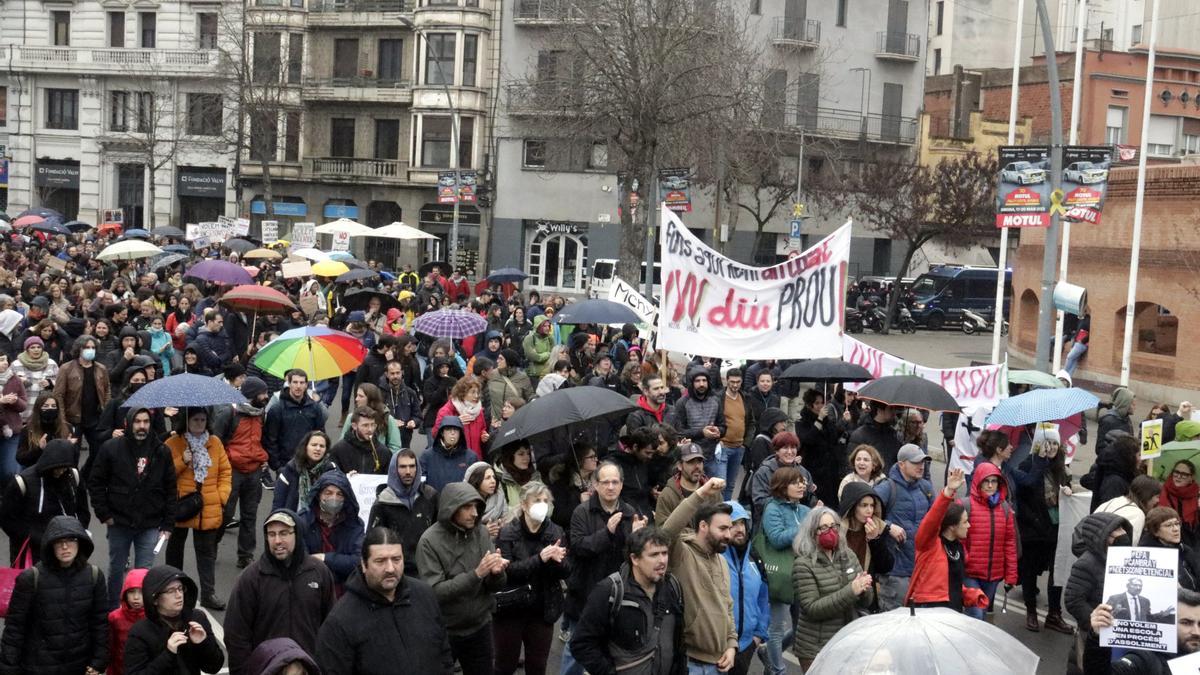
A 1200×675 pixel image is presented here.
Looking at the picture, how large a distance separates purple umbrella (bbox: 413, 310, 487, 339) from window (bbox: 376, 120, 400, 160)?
38336 mm

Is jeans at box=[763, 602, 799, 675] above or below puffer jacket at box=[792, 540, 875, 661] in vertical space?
below

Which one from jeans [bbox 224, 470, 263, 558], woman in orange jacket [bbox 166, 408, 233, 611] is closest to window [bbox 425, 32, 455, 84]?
jeans [bbox 224, 470, 263, 558]

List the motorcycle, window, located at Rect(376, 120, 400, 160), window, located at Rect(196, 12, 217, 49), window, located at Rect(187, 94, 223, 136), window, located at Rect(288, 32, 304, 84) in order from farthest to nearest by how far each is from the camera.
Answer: window, located at Rect(196, 12, 217, 49) → window, located at Rect(187, 94, 223, 136) → window, located at Rect(288, 32, 304, 84) → window, located at Rect(376, 120, 400, 160) → the motorcycle

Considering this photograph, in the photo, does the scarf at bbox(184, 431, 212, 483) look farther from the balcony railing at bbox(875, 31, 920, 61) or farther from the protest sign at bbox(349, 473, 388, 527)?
the balcony railing at bbox(875, 31, 920, 61)

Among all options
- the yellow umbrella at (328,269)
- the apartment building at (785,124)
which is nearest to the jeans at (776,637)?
the yellow umbrella at (328,269)

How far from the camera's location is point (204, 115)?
58.1 meters

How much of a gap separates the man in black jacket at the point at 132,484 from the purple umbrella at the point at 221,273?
40.8 feet

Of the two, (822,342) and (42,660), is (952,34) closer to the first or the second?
(822,342)

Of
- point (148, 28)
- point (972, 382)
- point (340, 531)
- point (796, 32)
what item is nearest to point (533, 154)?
point (796, 32)

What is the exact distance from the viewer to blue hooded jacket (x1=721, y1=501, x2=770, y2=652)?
7379 millimetres

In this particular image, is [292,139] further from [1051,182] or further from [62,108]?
[1051,182]

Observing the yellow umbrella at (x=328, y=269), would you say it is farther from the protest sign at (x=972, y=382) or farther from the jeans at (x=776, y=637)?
the jeans at (x=776, y=637)

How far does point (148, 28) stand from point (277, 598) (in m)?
56.8

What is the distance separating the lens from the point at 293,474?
906cm
